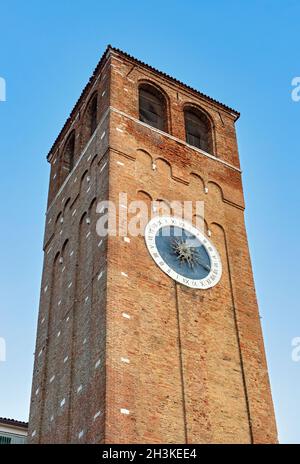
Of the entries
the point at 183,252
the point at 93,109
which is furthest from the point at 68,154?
the point at 183,252

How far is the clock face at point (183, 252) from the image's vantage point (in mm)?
20984

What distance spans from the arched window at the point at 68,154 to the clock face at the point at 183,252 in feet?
22.6

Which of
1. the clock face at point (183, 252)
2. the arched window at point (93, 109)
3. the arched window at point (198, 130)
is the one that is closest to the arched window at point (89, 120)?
the arched window at point (93, 109)

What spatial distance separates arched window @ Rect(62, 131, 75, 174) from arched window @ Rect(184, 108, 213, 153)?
4.32 metres

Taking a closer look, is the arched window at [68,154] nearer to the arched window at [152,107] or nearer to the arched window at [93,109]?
the arched window at [93,109]

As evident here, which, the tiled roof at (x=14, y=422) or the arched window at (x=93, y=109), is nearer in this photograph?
the tiled roof at (x=14, y=422)

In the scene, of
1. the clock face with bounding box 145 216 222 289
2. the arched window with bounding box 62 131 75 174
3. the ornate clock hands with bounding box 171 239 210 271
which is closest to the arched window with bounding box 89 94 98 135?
the arched window with bounding box 62 131 75 174

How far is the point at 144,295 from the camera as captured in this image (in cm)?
1975

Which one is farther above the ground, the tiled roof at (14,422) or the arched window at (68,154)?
the arched window at (68,154)

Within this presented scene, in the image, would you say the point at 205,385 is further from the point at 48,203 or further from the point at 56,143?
the point at 56,143

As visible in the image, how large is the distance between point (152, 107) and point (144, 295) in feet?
30.5

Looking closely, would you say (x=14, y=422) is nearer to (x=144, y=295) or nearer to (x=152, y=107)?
(x=144, y=295)

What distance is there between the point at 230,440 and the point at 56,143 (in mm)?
15032

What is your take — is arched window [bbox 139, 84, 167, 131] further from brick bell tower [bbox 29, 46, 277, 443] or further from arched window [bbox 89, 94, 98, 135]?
arched window [bbox 89, 94, 98, 135]
